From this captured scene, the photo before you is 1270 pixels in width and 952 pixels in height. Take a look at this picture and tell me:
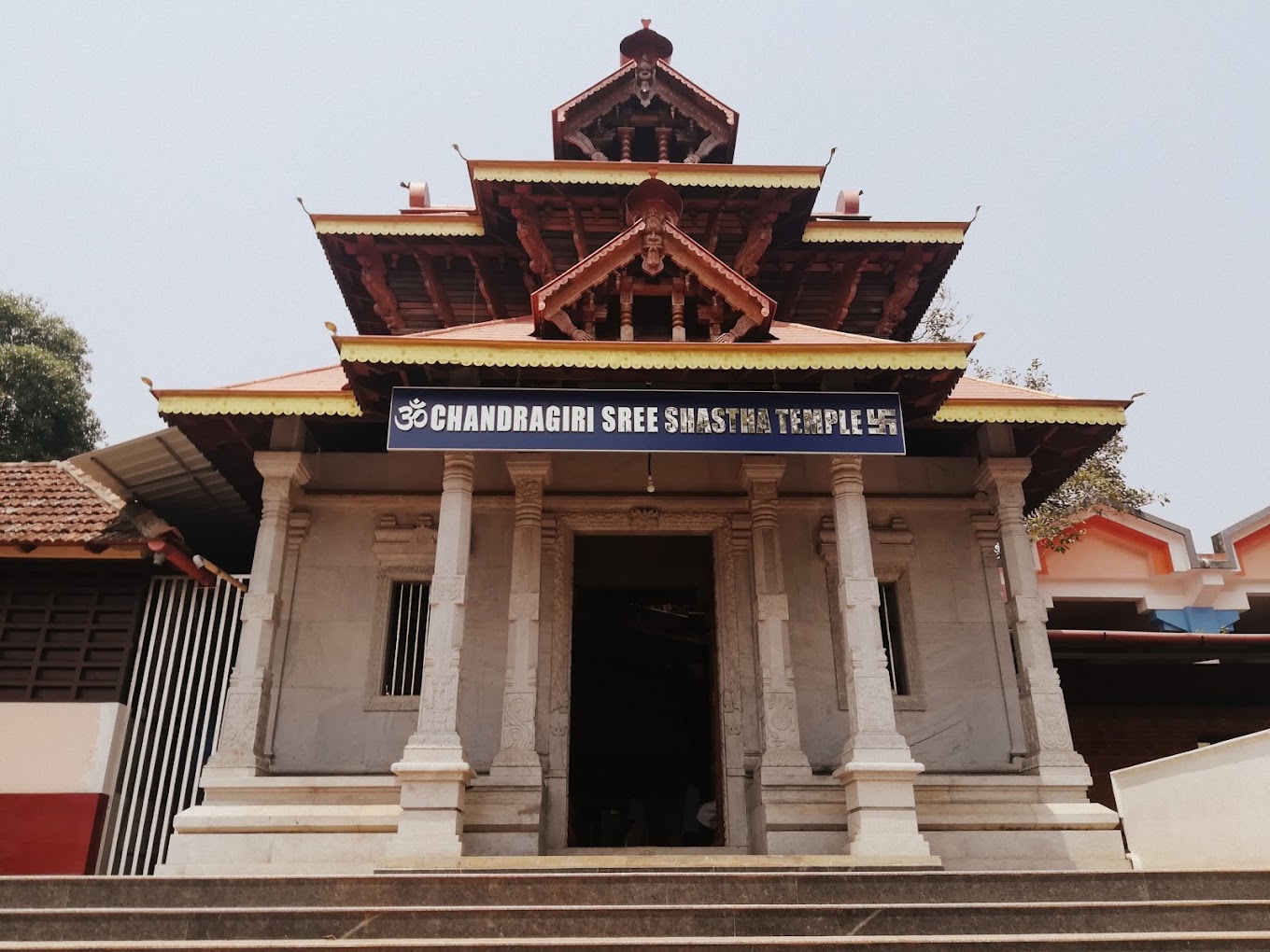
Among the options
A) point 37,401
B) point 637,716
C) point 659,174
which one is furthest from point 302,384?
point 37,401

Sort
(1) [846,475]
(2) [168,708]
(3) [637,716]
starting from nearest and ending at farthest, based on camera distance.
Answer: (1) [846,475] < (2) [168,708] < (3) [637,716]

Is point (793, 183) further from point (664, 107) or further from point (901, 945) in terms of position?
point (901, 945)

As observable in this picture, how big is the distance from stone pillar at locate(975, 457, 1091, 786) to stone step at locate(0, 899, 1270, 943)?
322 cm

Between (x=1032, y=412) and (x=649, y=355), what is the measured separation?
4.09 metres

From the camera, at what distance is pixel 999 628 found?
10484mm

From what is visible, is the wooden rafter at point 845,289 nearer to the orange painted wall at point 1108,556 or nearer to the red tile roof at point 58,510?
the orange painted wall at point 1108,556

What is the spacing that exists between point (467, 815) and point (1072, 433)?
749cm

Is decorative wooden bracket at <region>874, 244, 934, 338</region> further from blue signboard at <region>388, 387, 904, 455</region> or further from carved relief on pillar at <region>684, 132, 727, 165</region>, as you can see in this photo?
blue signboard at <region>388, 387, 904, 455</region>

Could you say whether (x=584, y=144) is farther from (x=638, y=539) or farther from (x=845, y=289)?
(x=638, y=539)

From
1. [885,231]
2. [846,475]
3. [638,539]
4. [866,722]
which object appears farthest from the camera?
[638,539]

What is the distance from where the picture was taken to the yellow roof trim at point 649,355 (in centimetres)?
884

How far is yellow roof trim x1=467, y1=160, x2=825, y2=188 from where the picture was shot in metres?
12.3

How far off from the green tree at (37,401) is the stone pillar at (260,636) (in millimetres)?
20139

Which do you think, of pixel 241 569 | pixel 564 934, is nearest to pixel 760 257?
pixel 241 569
